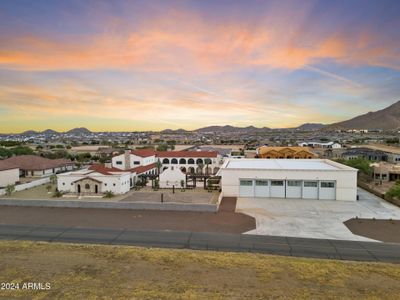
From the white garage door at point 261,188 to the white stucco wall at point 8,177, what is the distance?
4180cm

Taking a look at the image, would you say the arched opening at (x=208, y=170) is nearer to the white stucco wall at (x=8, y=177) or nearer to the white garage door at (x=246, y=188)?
the white garage door at (x=246, y=188)

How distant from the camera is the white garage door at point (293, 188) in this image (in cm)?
4216

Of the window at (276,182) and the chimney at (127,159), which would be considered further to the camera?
the chimney at (127,159)

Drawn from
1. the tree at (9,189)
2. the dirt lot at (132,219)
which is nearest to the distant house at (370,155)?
the dirt lot at (132,219)

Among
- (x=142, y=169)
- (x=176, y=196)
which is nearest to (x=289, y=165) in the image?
(x=176, y=196)

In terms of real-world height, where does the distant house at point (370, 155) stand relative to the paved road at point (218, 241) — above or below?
above

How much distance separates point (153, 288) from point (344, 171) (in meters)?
32.9

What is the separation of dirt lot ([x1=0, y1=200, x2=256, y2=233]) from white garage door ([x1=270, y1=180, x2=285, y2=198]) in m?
9.34

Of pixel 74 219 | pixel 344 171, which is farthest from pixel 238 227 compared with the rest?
pixel 344 171

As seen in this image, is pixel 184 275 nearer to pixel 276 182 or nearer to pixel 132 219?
pixel 132 219

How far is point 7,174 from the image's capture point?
171 ft

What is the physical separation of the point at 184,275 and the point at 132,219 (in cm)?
1459

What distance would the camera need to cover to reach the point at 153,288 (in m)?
17.7

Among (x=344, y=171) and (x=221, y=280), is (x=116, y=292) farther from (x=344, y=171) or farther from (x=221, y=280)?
(x=344, y=171)
